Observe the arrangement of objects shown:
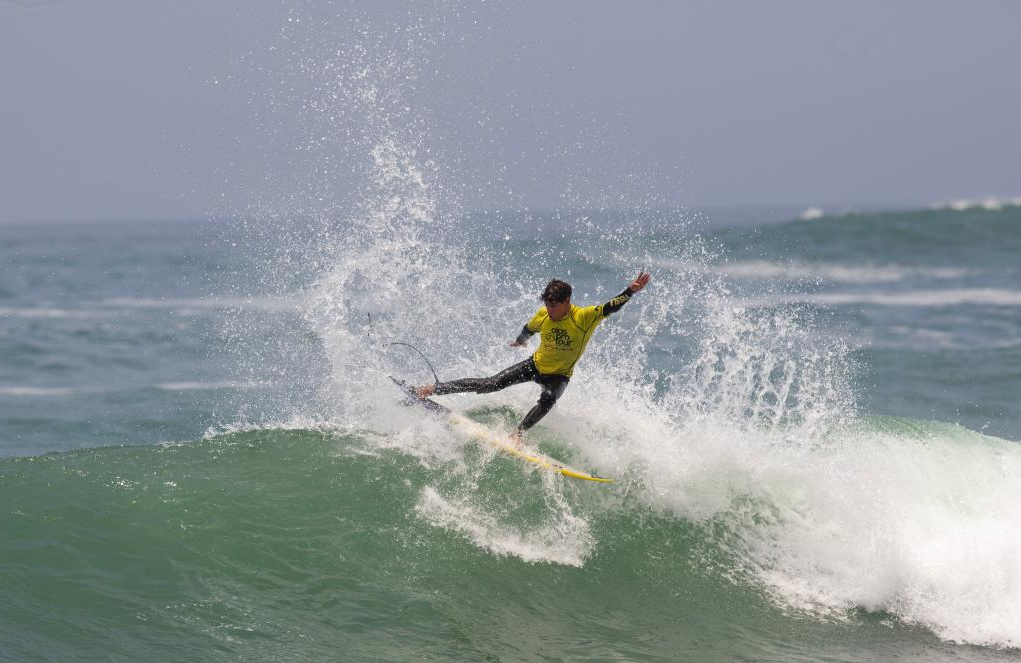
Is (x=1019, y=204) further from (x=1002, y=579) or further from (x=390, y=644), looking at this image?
(x=390, y=644)

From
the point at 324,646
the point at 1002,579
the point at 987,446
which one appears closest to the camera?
the point at 324,646

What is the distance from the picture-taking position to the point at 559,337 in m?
8.43

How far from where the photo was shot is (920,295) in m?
27.0

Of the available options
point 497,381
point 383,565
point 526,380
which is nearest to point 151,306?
point 497,381

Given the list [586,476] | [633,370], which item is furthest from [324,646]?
[633,370]

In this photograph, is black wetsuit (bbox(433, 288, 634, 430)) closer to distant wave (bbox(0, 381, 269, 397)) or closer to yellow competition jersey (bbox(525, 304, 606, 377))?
yellow competition jersey (bbox(525, 304, 606, 377))

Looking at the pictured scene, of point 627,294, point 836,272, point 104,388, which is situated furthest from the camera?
point 836,272

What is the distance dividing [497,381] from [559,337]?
86cm

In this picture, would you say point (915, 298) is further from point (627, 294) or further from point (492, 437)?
point (627, 294)

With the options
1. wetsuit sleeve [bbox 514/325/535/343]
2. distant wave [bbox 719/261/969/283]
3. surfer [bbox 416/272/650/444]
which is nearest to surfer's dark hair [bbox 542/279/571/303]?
surfer [bbox 416/272/650/444]

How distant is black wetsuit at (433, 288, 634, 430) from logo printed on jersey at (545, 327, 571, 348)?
25 centimetres

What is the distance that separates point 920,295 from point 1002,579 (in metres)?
21.0

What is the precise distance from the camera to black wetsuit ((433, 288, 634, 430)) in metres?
8.63

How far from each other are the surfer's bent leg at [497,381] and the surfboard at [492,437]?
323 mm
